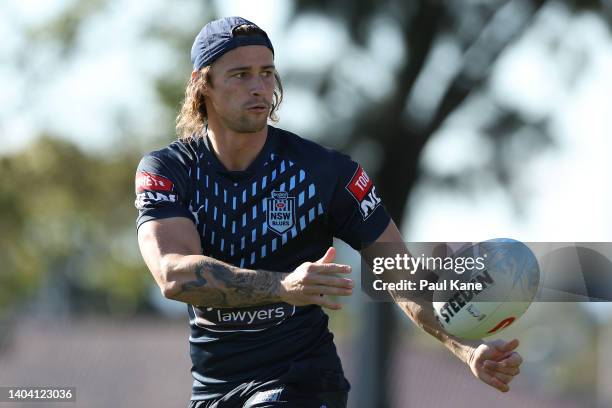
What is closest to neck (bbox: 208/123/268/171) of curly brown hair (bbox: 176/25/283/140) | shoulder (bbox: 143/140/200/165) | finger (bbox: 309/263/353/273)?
shoulder (bbox: 143/140/200/165)

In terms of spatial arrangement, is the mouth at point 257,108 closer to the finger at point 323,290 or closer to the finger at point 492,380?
the finger at point 323,290

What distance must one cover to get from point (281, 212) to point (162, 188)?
661mm

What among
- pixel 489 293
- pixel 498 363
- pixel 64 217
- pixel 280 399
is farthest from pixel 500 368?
pixel 64 217

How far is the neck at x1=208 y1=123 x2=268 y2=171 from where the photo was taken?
6.61m

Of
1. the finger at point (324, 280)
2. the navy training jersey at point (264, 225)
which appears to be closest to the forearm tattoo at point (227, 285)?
the finger at point (324, 280)

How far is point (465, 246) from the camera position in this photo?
6.68 meters

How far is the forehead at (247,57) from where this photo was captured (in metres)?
6.55

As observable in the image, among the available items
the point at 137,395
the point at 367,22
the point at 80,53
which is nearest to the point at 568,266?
the point at 137,395

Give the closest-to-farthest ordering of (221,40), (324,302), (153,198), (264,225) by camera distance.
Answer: (324,302), (153,198), (264,225), (221,40)

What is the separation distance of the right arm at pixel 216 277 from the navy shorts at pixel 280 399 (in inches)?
27.3

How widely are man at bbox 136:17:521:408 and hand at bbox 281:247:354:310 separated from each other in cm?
94

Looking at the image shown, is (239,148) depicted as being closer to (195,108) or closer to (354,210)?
(195,108)

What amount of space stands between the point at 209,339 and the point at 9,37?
21403 mm

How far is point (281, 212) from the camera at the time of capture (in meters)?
6.45
